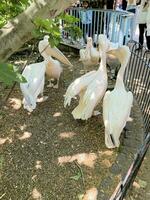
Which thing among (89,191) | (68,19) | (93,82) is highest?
(68,19)

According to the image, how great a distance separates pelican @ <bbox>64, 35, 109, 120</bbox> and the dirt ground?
0.94 ft

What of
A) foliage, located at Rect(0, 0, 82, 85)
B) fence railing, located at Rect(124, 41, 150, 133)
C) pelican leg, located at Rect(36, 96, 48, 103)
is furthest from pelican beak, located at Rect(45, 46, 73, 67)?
foliage, located at Rect(0, 0, 82, 85)

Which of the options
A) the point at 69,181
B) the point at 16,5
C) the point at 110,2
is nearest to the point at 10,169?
the point at 69,181

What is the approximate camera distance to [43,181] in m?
3.98

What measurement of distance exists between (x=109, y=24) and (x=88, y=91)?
3.66 m

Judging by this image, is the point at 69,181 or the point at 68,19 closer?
the point at 68,19

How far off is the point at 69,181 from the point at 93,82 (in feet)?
5.14

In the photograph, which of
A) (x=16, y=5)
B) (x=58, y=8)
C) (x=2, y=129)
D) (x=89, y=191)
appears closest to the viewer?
(x=58, y=8)

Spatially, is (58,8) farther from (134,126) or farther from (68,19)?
(134,126)

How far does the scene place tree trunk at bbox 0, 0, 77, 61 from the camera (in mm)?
1782

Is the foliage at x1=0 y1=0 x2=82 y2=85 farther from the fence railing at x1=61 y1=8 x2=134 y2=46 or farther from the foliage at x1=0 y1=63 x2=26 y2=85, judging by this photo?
the fence railing at x1=61 y1=8 x2=134 y2=46

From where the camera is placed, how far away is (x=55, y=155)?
4434 mm

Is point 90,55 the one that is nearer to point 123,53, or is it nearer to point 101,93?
point 123,53

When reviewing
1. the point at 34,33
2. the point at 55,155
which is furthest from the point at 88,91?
the point at 34,33
